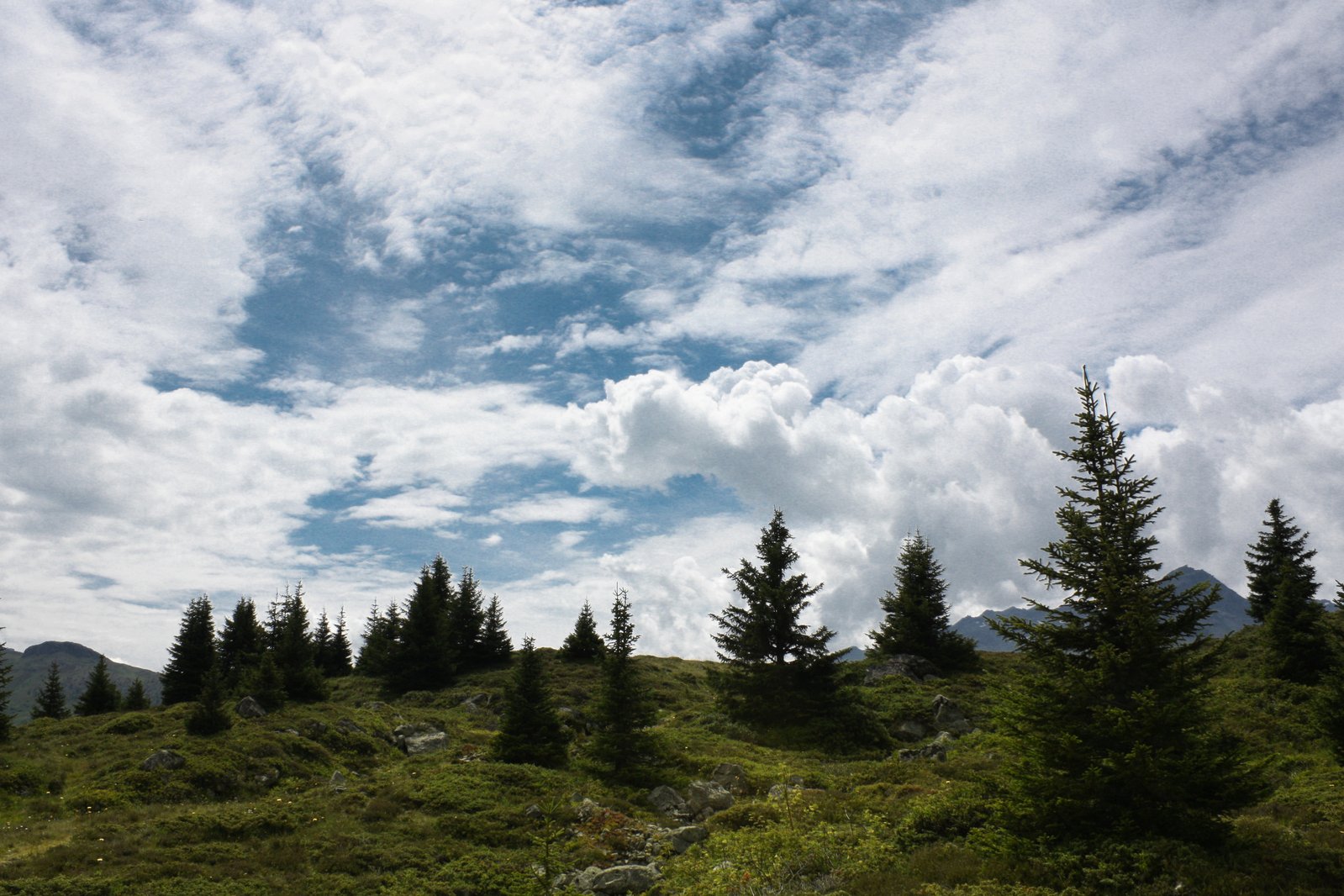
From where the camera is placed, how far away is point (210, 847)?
67.5 feet

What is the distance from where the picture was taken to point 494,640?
202 feet

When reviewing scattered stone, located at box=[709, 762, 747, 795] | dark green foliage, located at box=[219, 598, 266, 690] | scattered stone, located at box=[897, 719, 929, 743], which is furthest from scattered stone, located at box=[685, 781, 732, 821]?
dark green foliage, located at box=[219, 598, 266, 690]

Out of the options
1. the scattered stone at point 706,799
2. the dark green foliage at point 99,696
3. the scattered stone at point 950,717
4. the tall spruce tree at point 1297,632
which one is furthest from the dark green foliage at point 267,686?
the tall spruce tree at point 1297,632

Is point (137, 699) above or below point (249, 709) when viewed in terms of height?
below

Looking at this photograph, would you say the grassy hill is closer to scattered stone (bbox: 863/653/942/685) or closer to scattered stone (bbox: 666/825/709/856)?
scattered stone (bbox: 666/825/709/856)

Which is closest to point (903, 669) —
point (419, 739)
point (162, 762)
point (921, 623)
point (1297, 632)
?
point (921, 623)

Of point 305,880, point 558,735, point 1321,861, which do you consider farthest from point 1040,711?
point 558,735

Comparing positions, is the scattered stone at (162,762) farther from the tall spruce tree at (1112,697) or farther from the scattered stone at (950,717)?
the scattered stone at (950,717)

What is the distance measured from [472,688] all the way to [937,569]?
34543 mm

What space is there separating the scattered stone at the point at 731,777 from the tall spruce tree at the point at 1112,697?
1171 cm

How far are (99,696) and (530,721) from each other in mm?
39764

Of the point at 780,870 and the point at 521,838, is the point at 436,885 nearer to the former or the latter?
the point at 521,838

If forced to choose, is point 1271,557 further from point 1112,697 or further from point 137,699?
point 137,699

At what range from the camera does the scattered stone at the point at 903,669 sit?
4559cm
